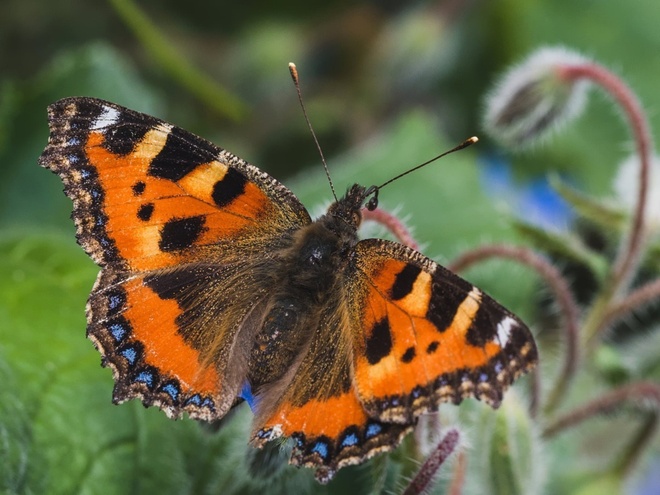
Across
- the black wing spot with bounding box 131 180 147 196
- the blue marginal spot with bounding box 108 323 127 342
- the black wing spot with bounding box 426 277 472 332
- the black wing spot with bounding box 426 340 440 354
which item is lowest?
the black wing spot with bounding box 426 340 440 354

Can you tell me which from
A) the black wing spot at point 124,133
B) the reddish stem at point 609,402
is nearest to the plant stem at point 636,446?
the reddish stem at point 609,402

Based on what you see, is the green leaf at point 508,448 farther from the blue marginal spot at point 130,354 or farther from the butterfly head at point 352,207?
the blue marginal spot at point 130,354

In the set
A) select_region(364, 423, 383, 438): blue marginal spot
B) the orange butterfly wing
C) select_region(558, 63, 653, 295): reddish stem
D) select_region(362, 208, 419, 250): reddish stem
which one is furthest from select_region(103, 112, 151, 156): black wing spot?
select_region(558, 63, 653, 295): reddish stem

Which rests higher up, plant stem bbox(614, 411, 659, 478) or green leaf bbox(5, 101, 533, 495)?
green leaf bbox(5, 101, 533, 495)

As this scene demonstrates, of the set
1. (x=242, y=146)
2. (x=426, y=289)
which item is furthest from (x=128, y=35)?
(x=426, y=289)

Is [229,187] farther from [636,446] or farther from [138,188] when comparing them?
[636,446]

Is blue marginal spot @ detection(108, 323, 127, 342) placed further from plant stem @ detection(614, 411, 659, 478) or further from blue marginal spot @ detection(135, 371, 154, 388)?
plant stem @ detection(614, 411, 659, 478)

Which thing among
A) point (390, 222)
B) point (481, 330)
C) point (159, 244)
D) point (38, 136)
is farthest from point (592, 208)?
point (38, 136)
